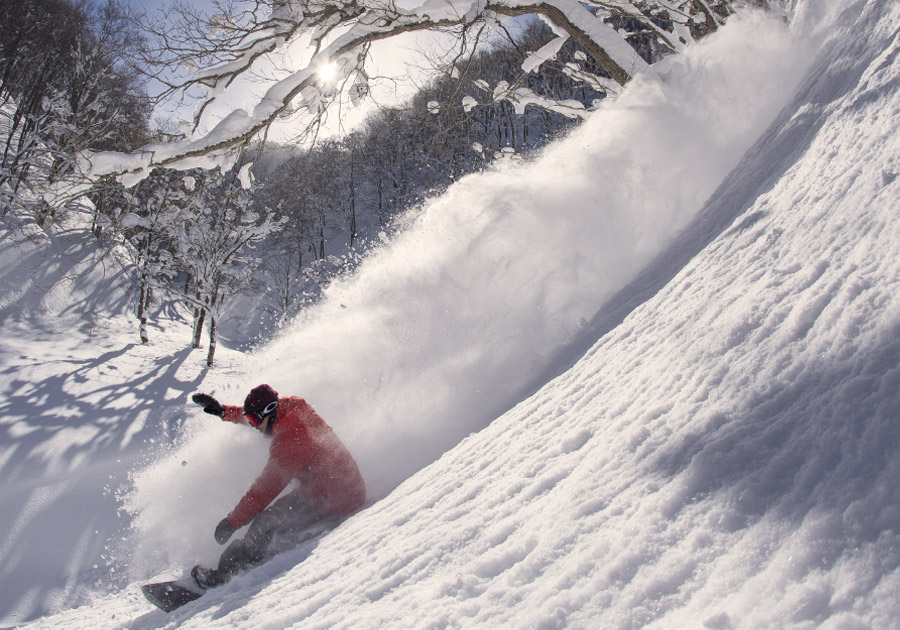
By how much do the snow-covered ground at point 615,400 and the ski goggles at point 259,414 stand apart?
0.94 m

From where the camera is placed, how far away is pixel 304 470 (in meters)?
3.26

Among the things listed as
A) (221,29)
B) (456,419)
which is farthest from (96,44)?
(456,419)

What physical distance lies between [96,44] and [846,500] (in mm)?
22047

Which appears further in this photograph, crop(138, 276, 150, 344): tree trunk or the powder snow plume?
crop(138, 276, 150, 344): tree trunk

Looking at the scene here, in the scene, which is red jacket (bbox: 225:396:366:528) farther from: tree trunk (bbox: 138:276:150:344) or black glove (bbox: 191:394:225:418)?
tree trunk (bbox: 138:276:150:344)

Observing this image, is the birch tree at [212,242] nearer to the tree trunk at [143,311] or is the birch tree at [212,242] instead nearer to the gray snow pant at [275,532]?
the tree trunk at [143,311]

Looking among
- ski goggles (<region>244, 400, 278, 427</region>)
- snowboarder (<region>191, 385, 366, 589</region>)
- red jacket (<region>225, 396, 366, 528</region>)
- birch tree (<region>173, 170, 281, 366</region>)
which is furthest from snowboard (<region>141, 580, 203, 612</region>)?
birch tree (<region>173, 170, 281, 366</region>)

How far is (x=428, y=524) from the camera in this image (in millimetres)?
2037

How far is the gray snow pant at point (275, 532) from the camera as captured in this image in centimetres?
306

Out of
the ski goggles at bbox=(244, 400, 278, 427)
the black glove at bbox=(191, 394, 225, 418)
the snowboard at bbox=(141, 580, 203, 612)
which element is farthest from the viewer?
the black glove at bbox=(191, 394, 225, 418)

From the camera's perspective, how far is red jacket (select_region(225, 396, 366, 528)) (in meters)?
3.16

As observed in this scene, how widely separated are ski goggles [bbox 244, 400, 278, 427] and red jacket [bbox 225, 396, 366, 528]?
52 mm

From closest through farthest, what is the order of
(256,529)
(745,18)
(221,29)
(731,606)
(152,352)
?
(731,606) < (256,529) < (221,29) < (745,18) < (152,352)

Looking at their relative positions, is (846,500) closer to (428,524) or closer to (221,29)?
(428,524)
